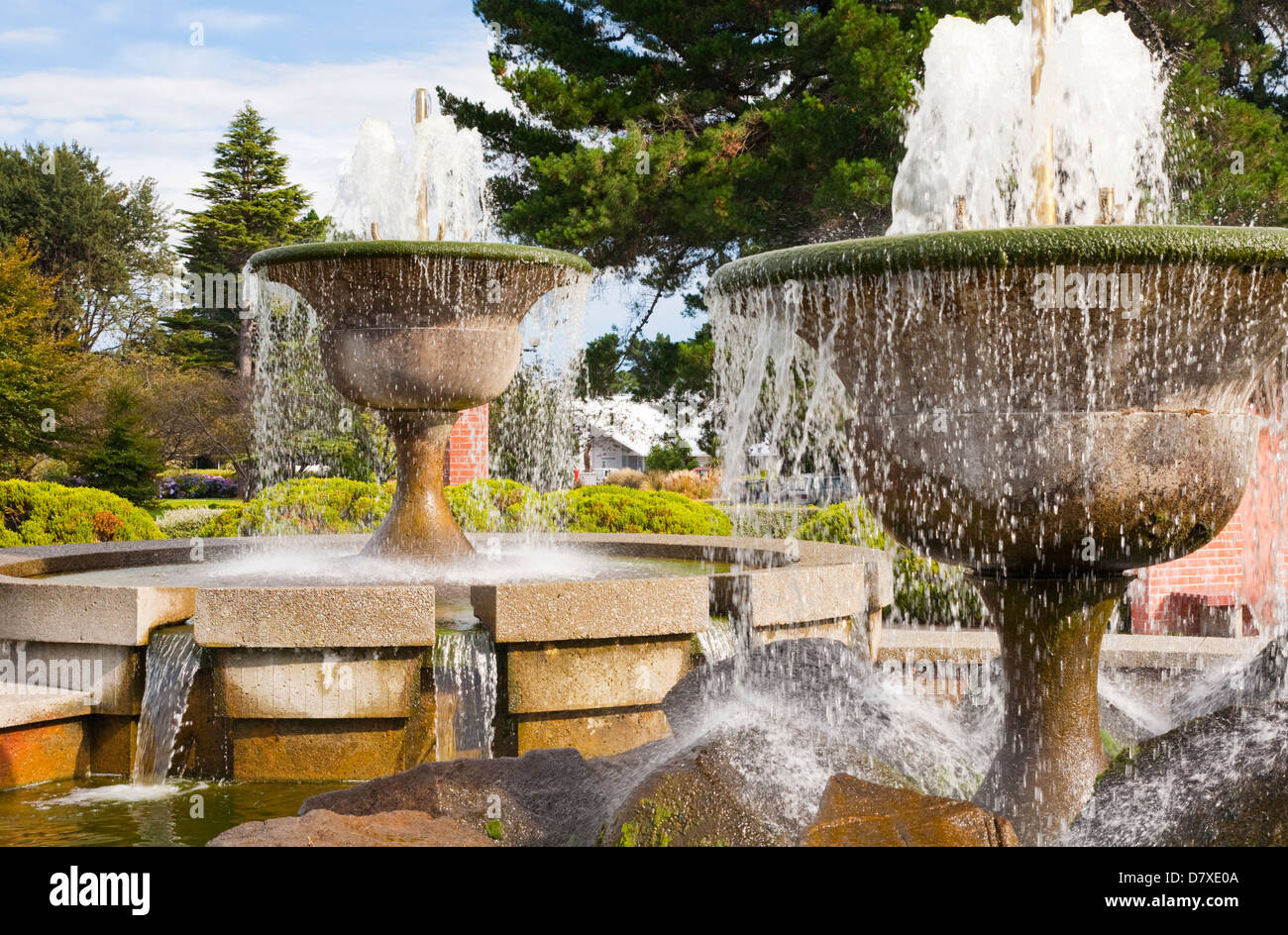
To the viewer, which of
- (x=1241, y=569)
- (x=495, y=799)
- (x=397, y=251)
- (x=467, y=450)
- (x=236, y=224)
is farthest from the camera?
(x=236, y=224)

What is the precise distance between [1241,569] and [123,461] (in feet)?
→ 58.8

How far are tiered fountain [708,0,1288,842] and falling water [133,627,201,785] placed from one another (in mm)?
3069

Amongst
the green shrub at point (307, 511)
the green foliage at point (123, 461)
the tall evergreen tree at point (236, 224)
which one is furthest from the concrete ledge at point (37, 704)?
the tall evergreen tree at point (236, 224)

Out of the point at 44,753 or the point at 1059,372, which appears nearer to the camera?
the point at 1059,372

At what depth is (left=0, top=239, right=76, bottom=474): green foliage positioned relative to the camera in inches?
813

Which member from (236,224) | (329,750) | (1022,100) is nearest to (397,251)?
(329,750)

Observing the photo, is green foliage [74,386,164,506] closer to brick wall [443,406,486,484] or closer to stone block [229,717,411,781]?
brick wall [443,406,486,484]

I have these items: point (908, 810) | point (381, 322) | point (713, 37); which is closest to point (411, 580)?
point (381, 322)

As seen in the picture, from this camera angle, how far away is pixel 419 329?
21.5ft

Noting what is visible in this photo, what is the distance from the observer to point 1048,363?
9.67 ft

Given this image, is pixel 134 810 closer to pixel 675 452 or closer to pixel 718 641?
pixel 718 641

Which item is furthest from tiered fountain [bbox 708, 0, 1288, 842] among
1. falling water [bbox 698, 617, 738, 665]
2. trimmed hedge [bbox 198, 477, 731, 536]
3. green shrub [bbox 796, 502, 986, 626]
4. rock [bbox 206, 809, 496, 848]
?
trimmed hedge [bbox 198, 477, 731, 536]

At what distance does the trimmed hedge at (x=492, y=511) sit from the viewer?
35.9ft

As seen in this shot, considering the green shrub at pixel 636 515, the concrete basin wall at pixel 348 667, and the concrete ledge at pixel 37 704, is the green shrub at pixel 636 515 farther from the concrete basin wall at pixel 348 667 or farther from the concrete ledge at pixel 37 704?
the concrete ledge at pixel 37 704
